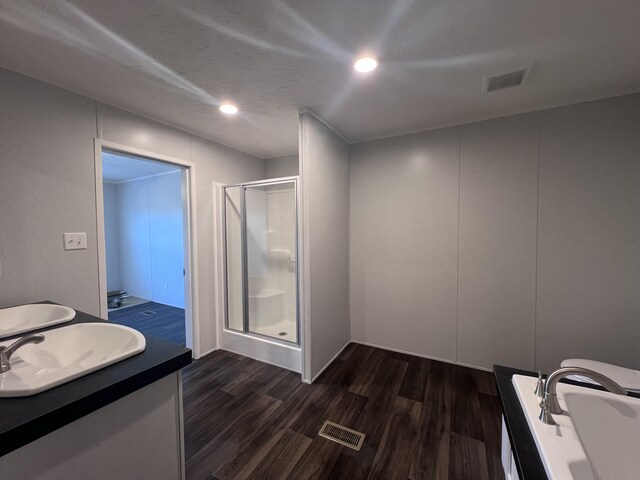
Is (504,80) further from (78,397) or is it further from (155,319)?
(155,319)

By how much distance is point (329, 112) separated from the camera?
2.26 m

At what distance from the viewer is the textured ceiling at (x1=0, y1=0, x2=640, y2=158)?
120 centimetres

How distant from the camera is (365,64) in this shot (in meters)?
1.58

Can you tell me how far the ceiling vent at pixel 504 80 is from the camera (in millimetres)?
1702

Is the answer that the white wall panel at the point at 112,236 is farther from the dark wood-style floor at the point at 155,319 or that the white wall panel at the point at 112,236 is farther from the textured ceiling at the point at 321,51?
the textured ceiling at the point at 321,51

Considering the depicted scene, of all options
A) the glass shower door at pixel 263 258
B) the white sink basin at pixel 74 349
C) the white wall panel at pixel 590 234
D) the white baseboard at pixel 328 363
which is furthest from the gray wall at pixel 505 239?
the white sink basin at pixel 74 349

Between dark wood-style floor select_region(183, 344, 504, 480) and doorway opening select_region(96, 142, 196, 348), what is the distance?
6.53 feet

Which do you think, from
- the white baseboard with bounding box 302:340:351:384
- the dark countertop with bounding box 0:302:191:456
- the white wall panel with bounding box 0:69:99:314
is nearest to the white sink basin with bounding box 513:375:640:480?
the dark countertop with bounding box 0:302:191:456

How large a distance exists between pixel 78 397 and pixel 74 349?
27.2 inches

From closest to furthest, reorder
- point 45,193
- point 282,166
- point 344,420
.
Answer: point 45,193 < point 344,420 < point 282,166

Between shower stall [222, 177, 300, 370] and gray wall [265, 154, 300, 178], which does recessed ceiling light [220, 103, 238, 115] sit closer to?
shower stall [222, 177, 300, 370]

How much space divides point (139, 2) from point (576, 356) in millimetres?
3821

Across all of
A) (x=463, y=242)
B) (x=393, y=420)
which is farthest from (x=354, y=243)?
(x=393, y=420)

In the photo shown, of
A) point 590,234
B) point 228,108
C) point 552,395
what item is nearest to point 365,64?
point 228,108
